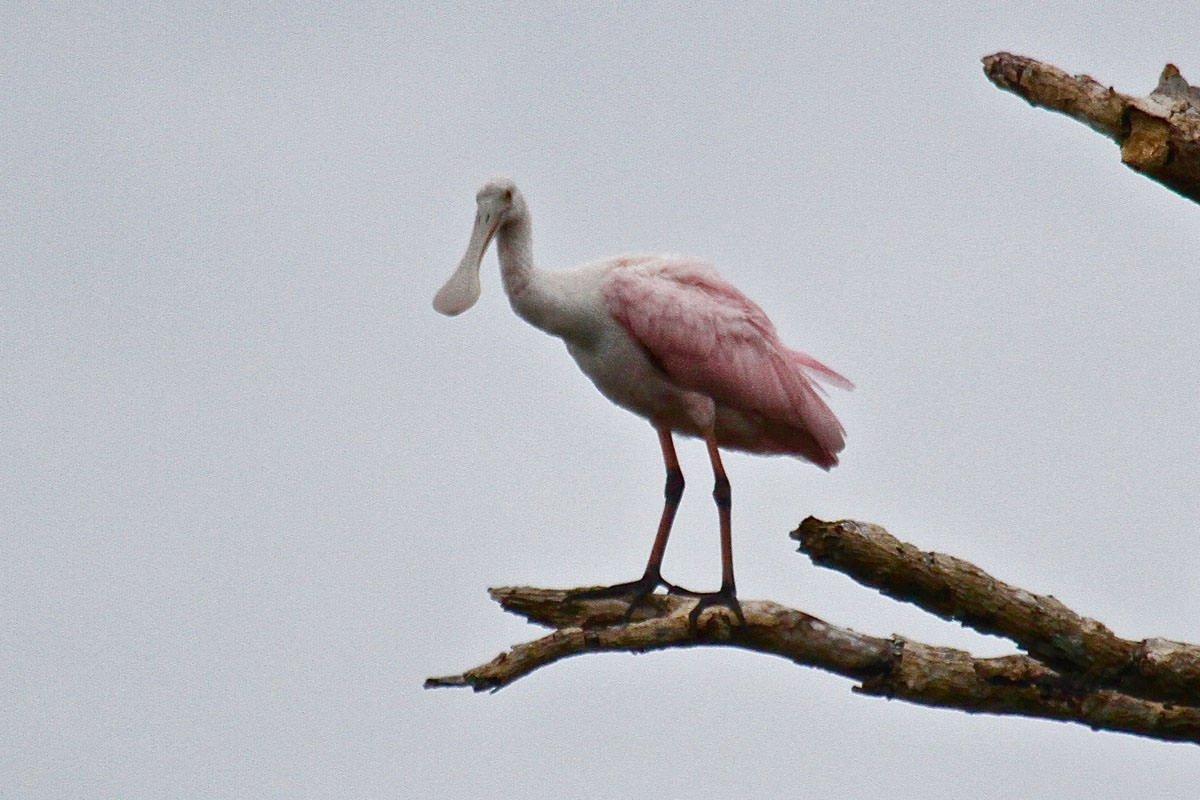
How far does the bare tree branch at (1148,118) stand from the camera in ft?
22.1

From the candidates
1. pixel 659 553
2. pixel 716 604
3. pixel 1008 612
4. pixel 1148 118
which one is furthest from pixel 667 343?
pixel 1148 118

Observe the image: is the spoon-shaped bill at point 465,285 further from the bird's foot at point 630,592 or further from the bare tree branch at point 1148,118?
the bare tree branch at point 1148,118

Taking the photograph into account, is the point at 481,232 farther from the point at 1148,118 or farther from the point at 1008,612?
the point at 1148,118

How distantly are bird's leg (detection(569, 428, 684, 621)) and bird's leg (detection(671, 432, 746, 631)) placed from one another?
0.20 metres

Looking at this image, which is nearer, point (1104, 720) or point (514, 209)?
point (1104, 720)

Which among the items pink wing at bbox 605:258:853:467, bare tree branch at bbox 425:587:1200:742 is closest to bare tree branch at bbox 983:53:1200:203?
bare tree branch at bbox 425:587:1200:742

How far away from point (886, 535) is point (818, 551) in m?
0.27

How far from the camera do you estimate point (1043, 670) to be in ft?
25.8

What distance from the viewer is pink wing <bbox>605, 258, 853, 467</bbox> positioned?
10859 millimetres

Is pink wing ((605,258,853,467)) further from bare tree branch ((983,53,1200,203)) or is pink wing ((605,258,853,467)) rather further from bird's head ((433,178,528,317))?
bare tree branch ((983,53,1200,203))

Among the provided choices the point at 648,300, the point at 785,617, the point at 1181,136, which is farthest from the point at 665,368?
the point at 1181,136

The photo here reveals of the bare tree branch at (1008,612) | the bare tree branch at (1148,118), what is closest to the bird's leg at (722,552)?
the bare tree branch at (1008,612)

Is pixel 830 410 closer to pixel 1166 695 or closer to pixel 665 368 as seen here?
pixel 665 368

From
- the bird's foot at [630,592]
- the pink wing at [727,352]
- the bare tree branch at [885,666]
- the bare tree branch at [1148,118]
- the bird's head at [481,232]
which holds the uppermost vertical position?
the bird's head at [481,232]
